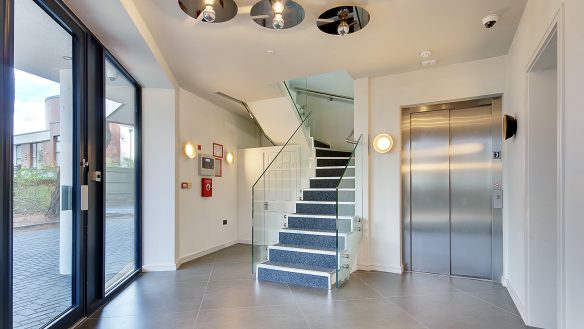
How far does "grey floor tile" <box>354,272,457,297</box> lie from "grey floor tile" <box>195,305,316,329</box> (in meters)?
1.21

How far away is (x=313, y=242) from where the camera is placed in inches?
179

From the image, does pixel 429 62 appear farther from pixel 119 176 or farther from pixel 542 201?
pixel 119 176

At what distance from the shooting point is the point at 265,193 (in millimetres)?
5062

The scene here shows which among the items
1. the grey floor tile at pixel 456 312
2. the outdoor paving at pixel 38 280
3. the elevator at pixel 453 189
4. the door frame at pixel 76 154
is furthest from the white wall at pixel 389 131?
the outdoor paving at pixel 38 280

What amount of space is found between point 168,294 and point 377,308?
2376 mm

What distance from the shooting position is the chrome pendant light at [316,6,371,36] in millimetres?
2922

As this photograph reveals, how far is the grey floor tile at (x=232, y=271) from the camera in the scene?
174 inches

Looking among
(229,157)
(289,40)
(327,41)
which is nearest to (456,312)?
(327,41)

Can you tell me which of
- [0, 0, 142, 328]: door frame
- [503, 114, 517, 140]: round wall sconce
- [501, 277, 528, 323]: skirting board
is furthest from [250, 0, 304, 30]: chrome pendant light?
[501, 277, 528, 323]: skirting board

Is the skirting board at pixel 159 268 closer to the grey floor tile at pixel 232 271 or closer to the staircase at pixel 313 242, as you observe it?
the grey floor tile at pixel 232 271

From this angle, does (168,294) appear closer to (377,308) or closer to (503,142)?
(377,308)

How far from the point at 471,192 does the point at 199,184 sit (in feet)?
14.3

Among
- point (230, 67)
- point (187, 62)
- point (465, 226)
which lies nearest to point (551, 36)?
point (465, 226)

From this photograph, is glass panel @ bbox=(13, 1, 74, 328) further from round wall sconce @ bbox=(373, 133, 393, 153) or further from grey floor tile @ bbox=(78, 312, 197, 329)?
round wall sconce @ bbox=(373, 133, 393, 153)
